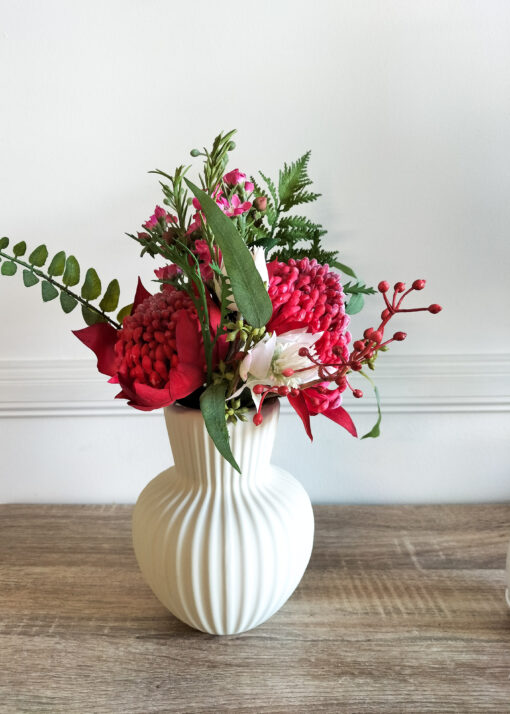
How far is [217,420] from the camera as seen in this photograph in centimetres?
50

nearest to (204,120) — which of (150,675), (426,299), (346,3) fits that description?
(346,3)

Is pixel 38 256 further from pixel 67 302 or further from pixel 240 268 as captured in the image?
pixel 240 268

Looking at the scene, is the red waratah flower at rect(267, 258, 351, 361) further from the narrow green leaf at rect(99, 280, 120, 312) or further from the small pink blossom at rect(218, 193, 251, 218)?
the narrow green leaf at rect(99, 280, 120, 312)

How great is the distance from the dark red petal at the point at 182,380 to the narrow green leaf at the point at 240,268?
2.9 inches

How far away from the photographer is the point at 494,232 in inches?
35.6

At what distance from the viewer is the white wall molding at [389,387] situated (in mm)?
938

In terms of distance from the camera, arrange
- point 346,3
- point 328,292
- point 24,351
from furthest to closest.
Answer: point 24,351 < point 346,3 < point 328,292

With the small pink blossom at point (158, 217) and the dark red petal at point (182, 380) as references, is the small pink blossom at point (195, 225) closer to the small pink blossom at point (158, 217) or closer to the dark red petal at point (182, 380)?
the small pink blossom at point (158, 217)

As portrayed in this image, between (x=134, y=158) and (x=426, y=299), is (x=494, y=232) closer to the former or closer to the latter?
(x=426, y=299)

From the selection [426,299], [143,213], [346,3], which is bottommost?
[426,299]

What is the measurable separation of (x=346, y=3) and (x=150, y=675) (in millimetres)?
871

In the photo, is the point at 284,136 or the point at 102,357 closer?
the point at 102,357

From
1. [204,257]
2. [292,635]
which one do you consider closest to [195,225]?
[204,257]

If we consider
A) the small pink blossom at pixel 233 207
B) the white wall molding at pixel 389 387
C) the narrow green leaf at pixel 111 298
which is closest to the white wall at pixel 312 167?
the white wall molding at pixel 389 387
